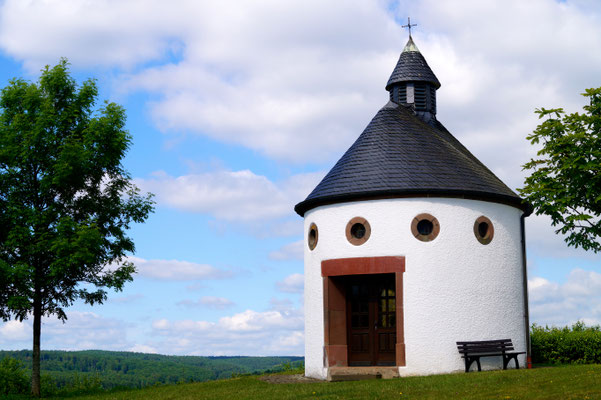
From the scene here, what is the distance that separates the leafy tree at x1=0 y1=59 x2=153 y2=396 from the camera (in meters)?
21.0

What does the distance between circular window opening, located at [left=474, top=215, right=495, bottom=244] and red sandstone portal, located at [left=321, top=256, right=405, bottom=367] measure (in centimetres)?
274

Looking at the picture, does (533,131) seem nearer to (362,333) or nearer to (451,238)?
(451,238)

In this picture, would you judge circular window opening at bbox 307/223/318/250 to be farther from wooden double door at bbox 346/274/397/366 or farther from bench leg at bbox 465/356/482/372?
bench leg at bbox 465/356/482/372

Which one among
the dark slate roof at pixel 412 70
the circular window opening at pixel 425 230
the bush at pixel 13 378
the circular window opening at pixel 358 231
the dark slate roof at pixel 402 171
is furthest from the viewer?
the dark slate roof at pixel 412 70

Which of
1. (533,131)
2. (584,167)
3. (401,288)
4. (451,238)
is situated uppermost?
(533,131)

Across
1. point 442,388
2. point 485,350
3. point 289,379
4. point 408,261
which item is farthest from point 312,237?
point 442,388

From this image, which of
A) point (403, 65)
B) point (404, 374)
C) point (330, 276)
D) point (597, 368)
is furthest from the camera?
point (403, 65)

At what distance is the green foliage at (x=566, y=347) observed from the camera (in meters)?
22.3

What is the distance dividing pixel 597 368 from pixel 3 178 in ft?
59.8

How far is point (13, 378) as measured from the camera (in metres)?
24.2

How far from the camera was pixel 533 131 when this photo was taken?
2295 centimetres

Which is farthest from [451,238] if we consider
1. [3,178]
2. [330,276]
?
[3,178]

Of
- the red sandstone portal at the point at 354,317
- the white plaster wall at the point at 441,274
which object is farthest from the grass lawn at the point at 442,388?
the red sandstone portal at the point at 354,317

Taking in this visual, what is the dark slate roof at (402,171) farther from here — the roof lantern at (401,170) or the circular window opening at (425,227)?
the circular window opening at (425,227)
